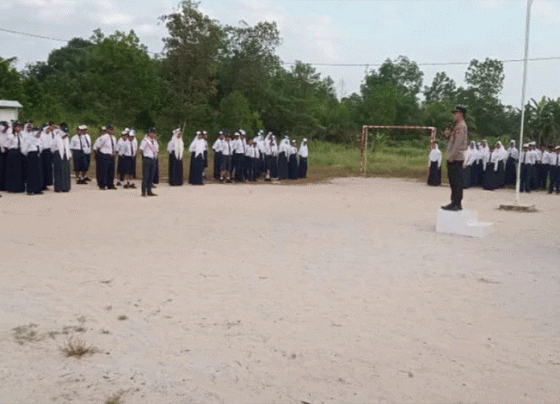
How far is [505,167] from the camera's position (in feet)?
76.7

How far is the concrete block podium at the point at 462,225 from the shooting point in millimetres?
10672

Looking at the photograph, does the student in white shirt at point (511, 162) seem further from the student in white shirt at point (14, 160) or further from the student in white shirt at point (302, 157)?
the student in white shirt at point (14, 160)

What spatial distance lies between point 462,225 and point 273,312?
585cm

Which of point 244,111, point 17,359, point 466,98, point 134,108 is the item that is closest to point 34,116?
point 134,108

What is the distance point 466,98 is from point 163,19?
31.7 meters

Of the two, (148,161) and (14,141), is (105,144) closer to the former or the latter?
(148,161)

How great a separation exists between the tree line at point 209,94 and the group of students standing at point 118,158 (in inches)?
489

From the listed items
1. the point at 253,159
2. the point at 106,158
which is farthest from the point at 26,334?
the point at 253,159

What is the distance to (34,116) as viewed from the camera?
34719 millimetres

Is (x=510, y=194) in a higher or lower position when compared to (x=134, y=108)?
lower

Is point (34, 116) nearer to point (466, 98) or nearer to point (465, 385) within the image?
point (465, 385)

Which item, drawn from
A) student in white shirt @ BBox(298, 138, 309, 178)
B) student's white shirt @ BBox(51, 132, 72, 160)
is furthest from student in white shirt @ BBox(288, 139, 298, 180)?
student's white shirt @ BBox(51, 132, 72, 160)

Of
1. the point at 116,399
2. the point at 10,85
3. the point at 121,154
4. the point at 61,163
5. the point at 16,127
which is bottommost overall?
the point at 116,399

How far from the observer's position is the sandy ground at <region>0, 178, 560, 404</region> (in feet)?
13.8
